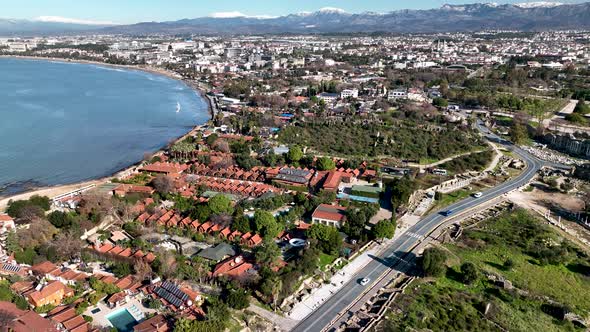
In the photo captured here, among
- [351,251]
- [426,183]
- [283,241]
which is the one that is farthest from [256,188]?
[426,183]

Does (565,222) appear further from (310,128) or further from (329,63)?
(329,63)

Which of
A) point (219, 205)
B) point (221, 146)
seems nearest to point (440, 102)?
point (221, 146)

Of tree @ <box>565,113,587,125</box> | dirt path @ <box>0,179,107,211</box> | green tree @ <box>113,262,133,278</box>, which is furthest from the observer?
tree @ <box>565,113,587,125</box>

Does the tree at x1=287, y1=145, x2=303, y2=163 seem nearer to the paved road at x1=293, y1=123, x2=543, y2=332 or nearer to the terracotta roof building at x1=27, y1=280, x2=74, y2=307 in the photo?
the paved road at x1=293, y1=123, x2=543, y2=332

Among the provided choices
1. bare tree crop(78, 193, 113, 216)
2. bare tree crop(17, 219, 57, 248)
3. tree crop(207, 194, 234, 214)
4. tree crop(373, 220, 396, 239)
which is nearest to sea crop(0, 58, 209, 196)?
bare tree crop(78, 193, 113, 216)

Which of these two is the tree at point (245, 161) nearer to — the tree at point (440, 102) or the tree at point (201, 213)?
the tree at point (201, 213)

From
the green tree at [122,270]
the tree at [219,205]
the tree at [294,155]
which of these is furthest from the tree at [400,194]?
the green tree at [122,270]
